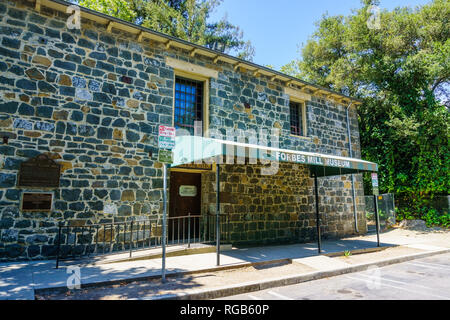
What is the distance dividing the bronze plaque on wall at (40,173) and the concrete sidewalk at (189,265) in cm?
176

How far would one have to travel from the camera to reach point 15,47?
6.67 m

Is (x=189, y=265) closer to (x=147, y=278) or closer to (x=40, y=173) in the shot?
(x=147, y=278)

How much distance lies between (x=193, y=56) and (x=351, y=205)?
32.2 ft

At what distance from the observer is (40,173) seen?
21.5 feet

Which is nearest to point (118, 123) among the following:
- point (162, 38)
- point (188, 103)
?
point (188, 103)

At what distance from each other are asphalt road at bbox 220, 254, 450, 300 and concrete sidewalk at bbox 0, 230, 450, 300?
42 centimetres

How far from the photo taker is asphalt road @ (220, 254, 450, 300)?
187 inches

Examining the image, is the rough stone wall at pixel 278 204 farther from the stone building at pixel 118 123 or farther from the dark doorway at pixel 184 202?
the dark doorway at pixel 184 202

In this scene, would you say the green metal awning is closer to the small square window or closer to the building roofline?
the building roofline

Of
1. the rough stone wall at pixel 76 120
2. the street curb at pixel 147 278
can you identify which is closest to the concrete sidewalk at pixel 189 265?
the street curb at pixel 147 278

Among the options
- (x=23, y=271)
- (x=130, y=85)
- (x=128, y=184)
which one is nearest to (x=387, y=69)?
(x=130, y=85)

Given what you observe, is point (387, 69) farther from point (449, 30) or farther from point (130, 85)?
point (130, 85)

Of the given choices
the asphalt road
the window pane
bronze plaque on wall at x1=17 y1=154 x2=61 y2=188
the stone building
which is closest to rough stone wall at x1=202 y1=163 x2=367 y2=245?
the stone building

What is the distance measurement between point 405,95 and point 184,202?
1257 centimetres
